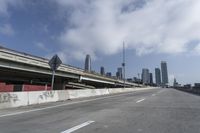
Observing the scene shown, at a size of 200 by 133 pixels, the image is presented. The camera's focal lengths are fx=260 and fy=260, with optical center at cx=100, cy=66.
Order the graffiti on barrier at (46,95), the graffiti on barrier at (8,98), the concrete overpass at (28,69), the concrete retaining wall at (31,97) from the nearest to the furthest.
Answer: the graffiti on barrier at (8,98) < the concrete retaining wall at (31,97) < the graffiti on barrier at (46,95) < the concrete overpass at (28,69)

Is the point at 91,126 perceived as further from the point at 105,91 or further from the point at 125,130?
the point at 105,91

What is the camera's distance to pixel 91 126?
28.1ft

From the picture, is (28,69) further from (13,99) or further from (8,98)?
(8,98)

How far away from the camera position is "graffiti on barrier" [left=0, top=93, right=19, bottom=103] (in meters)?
16.0

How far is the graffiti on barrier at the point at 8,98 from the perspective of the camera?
1600 cm

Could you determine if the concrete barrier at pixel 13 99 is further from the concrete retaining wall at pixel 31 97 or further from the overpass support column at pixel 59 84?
the overpass support column at pixel 59 84

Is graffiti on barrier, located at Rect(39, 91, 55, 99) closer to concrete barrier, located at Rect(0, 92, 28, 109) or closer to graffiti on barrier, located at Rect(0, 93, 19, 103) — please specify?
concrete barrier, located at Rect(0, 92, 28, 109)

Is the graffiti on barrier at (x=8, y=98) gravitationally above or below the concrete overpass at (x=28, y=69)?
below

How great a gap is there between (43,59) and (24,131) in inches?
1307

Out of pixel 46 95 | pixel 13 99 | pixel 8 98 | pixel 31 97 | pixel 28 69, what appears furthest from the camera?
pixel 28 69

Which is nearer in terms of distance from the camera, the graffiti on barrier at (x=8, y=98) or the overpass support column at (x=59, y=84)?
the graffiti on barrier at (x=8, y=98)

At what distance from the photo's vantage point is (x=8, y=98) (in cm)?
1648

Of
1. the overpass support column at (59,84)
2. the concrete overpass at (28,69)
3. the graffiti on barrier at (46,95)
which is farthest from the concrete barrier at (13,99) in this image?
the overpass support column at (59,84)

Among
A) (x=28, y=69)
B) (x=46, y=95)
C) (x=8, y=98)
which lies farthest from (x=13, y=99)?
(x=28, y=69)
